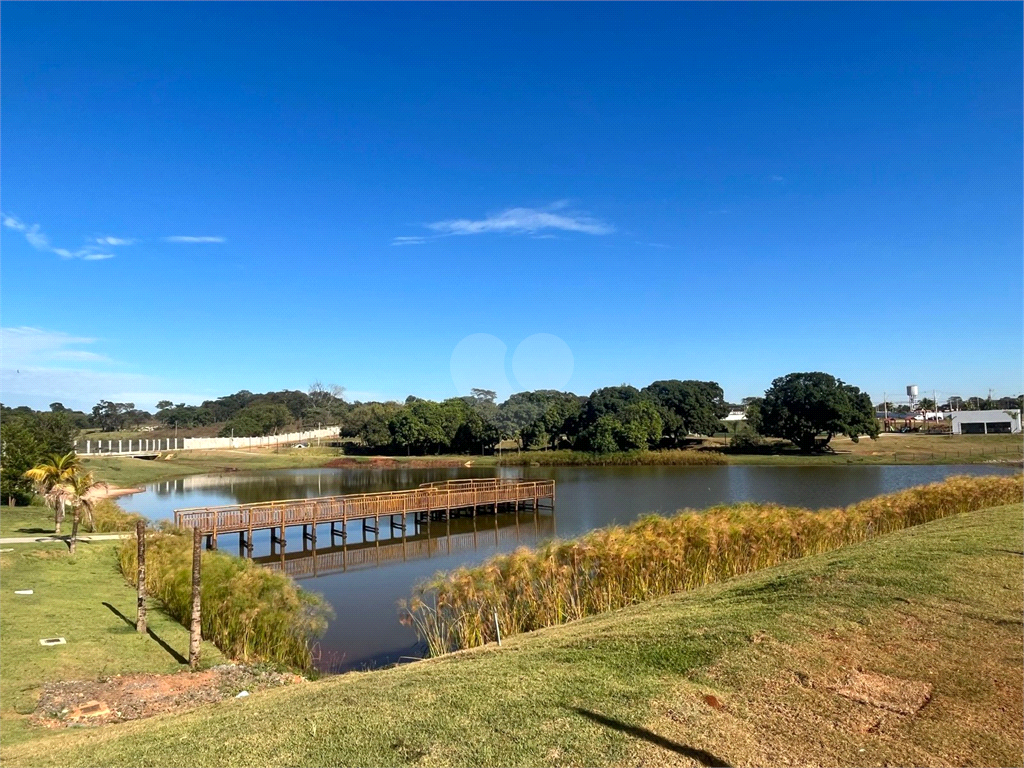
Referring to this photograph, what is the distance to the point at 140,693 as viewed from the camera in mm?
7883

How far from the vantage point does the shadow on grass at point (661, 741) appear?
4.00m

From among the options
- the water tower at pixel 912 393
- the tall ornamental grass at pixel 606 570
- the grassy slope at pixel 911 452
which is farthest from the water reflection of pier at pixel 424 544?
the water tower at pixel 912 393

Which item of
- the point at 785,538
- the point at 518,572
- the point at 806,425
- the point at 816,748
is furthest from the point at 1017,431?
the point at 816,748

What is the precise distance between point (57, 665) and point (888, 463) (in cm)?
5294

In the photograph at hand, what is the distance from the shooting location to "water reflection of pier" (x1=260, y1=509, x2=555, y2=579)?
2103 centimetres

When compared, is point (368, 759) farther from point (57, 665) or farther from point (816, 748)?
point (57, 665)

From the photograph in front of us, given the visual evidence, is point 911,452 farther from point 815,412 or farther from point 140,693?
point 140,693

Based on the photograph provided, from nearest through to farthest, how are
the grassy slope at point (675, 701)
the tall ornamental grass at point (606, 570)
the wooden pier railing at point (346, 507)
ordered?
the grassy slope at point (675, 701), the tall ornamental grass at point (606, 570), the wooden pier railing at point (346, 507)

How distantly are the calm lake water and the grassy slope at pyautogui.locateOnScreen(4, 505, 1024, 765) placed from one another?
5684 millimetres

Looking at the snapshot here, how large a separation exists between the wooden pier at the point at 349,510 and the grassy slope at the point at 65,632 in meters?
5.43

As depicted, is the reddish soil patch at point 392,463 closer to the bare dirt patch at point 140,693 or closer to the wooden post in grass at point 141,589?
the wooden post in grass at point 141,589

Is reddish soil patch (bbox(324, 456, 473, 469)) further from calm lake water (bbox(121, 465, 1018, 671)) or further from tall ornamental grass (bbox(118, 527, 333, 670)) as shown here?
tall ornamental grass (bbox(118, 527, 333, 670))

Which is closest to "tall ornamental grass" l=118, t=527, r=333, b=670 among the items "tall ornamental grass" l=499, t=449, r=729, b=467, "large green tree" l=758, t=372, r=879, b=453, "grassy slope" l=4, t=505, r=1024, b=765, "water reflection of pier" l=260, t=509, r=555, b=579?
"grassy slope" l=4, t=505, r=1024, b=765

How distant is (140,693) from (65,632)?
269 centimetres
